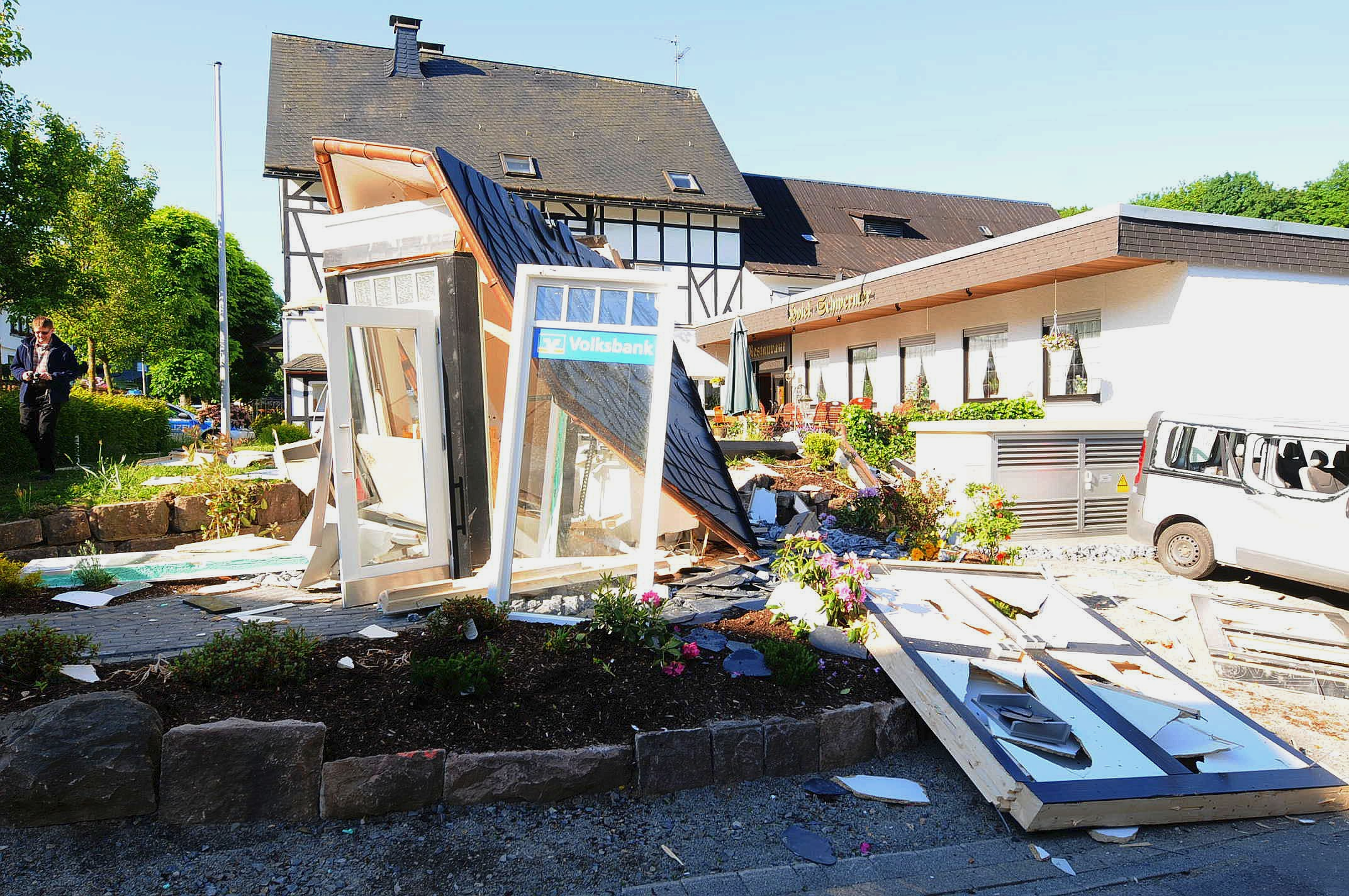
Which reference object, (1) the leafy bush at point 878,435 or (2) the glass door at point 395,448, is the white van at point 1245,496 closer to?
(1) the leafy bush at point 878,435

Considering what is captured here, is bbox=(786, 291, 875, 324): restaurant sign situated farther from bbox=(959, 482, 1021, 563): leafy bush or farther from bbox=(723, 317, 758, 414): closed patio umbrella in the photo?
bbox=(959, 482, 1021, 563): leafy bush

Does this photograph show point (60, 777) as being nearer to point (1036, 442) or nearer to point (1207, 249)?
point (1036, 442)

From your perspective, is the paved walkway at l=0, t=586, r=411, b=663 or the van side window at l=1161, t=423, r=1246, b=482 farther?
the van side window at l=1161, t=423, r=1246, b=482

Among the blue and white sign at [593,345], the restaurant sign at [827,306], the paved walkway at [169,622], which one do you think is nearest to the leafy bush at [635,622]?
the paved walkway at [169,622]

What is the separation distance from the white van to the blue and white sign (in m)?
Answer: 6.11

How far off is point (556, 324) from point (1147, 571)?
6884 mm

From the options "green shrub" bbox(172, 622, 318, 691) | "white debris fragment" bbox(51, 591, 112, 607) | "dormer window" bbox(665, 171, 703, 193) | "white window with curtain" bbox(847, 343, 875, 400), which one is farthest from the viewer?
"dormer window" bbox(665, 171, 703, 193)

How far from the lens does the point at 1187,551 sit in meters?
8.18

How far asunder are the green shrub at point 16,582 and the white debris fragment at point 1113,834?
6.60m

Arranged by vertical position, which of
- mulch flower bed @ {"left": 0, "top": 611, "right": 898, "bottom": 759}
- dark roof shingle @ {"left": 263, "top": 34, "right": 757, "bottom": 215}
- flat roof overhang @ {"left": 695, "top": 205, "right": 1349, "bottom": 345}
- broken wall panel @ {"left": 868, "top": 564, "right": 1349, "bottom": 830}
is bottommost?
broken wall panel @ {"left": 868, "top": 564, "right": 1349, "bottom": 830}

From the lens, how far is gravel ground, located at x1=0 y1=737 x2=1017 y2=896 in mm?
2777

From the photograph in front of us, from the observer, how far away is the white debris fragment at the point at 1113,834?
334 centimetres

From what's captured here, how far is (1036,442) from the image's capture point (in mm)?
9664

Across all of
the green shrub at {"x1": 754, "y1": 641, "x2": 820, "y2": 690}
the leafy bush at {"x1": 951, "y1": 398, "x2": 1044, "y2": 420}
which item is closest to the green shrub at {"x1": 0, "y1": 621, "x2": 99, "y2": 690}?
the green shrub at {"x1": 754, "y1": 641, "x2": 820, "y2": 690}
